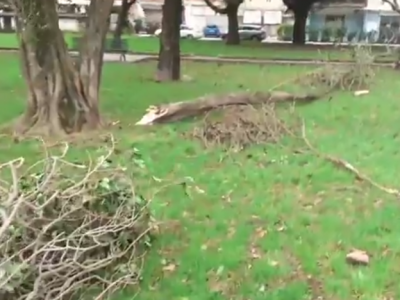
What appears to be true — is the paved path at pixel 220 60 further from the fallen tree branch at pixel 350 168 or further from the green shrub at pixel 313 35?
the green shrub at pixel 313 35

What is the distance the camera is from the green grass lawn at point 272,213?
5359mm

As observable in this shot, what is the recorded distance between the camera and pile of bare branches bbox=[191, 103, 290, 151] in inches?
388

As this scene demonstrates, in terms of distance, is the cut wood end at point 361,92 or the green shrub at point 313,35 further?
the green shrub at point 313,35

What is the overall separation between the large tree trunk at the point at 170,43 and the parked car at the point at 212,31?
4324 centimetres

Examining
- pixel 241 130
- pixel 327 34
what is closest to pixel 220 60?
pixel 241 130

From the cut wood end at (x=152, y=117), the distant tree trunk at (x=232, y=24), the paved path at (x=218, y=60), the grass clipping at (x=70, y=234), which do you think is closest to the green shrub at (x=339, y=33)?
the distant tree trunk at (x=232, y=24)

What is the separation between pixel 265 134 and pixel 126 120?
2.99 meters

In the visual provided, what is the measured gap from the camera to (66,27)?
5225 centimetres

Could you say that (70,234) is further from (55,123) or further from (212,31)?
(212,31)

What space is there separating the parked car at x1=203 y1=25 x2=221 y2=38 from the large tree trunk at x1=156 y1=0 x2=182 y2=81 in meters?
43.2

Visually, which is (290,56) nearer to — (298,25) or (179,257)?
(298,25)

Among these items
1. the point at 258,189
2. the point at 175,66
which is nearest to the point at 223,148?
the point at 258,189

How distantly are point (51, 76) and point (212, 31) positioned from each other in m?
53.3

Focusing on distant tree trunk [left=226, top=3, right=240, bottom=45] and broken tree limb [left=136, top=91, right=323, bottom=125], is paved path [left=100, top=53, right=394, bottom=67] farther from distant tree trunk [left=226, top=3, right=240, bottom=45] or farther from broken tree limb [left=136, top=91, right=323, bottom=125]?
broken tree limb [left=136, top=91, right=323, bottom=125]
